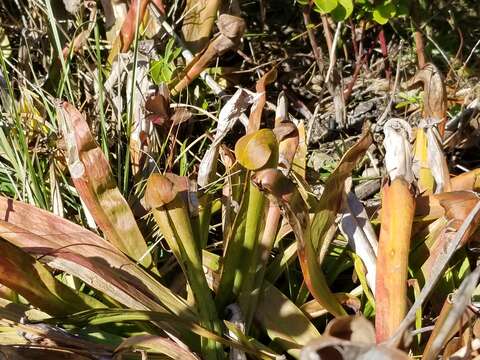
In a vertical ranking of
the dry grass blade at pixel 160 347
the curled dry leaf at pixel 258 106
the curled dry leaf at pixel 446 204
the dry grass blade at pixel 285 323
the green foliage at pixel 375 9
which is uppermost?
the green foliage at pixel 375 9

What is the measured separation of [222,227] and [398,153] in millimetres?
408

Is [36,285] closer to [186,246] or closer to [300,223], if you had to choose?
[186,246]

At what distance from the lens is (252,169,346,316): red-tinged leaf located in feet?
3.28

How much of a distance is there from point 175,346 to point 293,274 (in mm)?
336

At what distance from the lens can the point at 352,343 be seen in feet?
2.47

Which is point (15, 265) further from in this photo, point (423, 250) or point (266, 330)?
point (423, 250)

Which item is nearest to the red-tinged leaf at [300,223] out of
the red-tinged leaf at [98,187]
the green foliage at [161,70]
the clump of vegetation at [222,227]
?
the clump of vegetation at [222,227]

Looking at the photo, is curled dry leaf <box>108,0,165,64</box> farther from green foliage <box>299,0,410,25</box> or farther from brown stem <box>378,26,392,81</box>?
brown stem <box>378,26,392,81</box>

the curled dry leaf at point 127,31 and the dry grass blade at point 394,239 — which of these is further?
the curled dry leaf at point 127,31

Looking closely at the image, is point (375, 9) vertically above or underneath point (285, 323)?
above

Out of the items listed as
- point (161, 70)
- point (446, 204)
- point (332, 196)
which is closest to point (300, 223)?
point (332, 196)

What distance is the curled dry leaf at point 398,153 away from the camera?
1143mm

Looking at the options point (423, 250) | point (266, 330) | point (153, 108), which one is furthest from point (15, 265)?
point (423, 250)

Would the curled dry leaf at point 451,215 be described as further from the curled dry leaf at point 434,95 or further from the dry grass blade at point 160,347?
the dry grass blade at point 160,347
